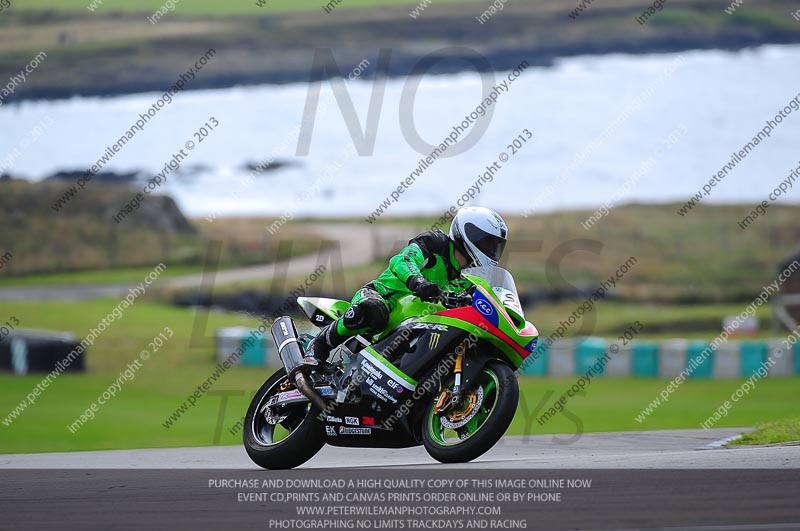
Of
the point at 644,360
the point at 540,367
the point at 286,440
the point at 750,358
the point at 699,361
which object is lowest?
the point at 540,367

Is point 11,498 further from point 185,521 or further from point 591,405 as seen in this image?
point 591,405

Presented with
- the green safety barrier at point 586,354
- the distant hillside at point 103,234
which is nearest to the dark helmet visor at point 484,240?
the green safety barrier at point 586,354

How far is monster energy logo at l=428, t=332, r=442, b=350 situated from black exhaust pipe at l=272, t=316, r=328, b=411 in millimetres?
964

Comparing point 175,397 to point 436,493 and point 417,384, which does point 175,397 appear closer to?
point 417,384

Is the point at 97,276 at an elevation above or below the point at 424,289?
below

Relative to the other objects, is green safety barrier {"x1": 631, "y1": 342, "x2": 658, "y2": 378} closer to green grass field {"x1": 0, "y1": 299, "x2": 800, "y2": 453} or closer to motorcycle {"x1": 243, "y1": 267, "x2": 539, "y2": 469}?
green grass field {"x1": 0, "y1": 299, "x2": 800, "y2": 453}

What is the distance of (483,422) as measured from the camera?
8.23m

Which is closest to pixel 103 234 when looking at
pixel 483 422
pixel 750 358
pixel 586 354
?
pixel 586 354

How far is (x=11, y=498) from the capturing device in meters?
7.28

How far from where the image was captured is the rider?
883 cm

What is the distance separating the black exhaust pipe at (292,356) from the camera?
29.6 feet

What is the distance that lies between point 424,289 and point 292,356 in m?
1.50

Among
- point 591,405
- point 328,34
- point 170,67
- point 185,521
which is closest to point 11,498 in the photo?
point 185,521

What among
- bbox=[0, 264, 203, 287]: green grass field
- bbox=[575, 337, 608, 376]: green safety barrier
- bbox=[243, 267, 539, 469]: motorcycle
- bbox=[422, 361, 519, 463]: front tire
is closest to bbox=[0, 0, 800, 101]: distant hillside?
bbox=[0, 264, 203, 287]: green grass field
